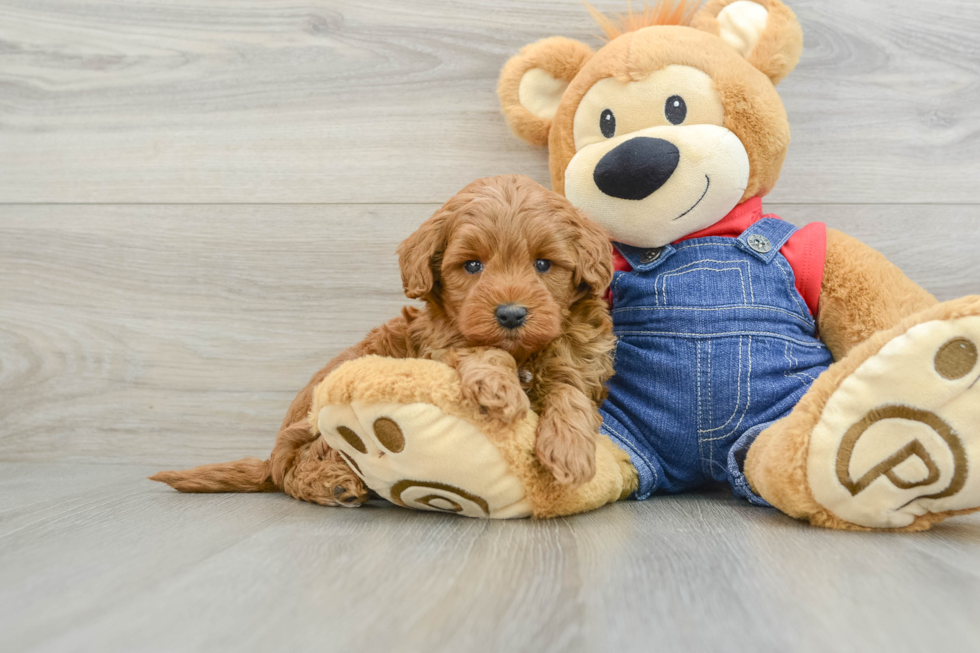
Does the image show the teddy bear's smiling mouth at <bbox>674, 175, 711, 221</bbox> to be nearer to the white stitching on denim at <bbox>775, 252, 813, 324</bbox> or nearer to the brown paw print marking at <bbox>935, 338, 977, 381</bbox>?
the white stitching on denim at <bbox>775, 252, 813, 324</bbox>

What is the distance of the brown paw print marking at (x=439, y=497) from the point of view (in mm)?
975

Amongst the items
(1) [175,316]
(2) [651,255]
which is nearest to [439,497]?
(2) [651,255]

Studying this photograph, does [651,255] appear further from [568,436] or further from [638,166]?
[568,436]

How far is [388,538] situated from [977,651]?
656mm

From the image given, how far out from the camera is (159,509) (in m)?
1.16

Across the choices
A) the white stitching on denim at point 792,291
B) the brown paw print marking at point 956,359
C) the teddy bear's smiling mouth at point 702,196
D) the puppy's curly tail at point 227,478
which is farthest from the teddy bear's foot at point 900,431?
the puppy's curly tail at point 227,478

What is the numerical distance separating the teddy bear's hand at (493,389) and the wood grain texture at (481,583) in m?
0.17

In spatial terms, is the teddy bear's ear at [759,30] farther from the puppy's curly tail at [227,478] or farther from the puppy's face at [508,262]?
the puppy's curly tail at [227,478]

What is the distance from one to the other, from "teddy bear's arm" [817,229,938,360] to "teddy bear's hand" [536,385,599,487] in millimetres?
495

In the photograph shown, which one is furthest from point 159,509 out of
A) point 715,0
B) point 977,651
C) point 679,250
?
point 715,0

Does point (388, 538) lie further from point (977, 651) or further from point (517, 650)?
point (977, 651)

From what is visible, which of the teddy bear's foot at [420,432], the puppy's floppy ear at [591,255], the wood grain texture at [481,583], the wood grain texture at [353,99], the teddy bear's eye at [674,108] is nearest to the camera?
the wood grain texture at [481,583]

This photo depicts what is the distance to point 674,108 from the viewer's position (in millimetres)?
1173

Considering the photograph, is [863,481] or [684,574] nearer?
[684,574]
